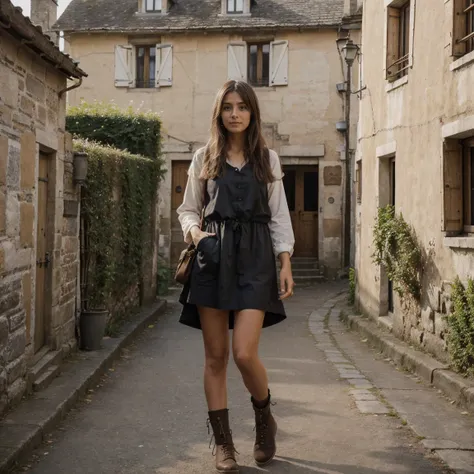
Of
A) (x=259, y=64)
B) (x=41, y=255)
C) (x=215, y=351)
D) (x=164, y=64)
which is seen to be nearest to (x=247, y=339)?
(x=215, y=351)

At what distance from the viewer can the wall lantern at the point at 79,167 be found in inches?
307

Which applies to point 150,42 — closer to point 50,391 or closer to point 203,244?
point 50,391

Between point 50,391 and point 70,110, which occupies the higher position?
point 70,110

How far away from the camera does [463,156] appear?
7785 millimetres

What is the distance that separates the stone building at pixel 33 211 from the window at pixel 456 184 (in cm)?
380

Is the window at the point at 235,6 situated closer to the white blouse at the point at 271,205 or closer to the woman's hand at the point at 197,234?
the white blouse at the point at 271,205

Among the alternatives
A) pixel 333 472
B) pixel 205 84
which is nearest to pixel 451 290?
pixel 333 472

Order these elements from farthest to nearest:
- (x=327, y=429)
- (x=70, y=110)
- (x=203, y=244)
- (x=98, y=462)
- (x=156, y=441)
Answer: (x=70, y=110) → (x=327, y=429) → (x=156, y=441) → (x=98, y=462) → (x=203, y=244)

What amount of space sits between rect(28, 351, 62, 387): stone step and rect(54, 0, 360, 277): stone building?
511 inches

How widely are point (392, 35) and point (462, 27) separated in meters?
2.93

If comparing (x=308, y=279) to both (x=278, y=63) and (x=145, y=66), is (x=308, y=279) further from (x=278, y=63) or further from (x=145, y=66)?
(x=145, y=66)

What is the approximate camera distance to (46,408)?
5.45 meters

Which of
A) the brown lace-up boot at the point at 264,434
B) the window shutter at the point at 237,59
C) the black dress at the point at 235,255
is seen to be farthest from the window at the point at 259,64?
the brown lace-up boot at the point at 264,434

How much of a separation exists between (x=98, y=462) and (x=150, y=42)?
55.7ft
